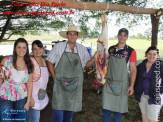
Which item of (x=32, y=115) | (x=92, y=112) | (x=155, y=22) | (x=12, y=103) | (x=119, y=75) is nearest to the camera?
(x=12, y=103)

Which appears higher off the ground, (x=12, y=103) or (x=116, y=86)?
(x=116, y=86)

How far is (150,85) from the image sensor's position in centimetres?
259

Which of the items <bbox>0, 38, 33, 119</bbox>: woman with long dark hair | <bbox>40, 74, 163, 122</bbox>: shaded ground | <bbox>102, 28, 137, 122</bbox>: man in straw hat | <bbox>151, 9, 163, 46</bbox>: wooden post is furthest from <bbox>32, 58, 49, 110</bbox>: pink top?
<bbox>151, 9, 163, 46</bbox>: wooden post

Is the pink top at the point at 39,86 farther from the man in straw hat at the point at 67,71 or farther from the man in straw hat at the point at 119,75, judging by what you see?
the man in straw hat at the point at 119,75

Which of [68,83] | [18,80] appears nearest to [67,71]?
[68,83]

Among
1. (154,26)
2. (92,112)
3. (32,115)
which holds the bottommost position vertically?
(92,112)

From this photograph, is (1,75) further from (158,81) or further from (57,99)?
(158,81)

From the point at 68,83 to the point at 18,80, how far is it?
2.38 feet

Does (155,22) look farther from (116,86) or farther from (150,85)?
(116,86)

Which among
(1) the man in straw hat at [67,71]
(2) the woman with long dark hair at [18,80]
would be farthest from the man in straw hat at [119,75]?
(2) the woman with long dark hair at [18,80]

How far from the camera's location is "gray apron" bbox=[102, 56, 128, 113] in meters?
2.56

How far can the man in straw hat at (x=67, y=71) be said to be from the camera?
2482 mm

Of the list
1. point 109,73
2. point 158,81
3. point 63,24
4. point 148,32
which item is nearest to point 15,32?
point 63,24

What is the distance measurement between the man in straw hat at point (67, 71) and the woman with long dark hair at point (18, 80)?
0.39 meters
